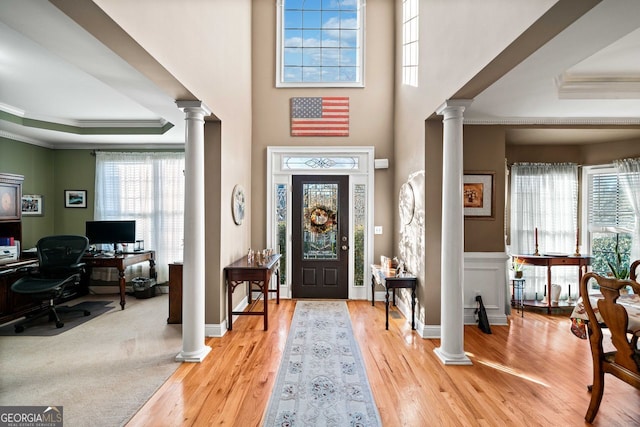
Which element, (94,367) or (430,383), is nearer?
(430,383)

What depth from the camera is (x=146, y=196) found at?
5.95 m

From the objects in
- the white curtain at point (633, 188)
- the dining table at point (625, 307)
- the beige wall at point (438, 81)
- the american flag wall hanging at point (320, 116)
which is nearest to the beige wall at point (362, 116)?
the american flag wall hanging at point (320, 116)

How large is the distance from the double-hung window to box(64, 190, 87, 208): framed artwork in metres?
4.19

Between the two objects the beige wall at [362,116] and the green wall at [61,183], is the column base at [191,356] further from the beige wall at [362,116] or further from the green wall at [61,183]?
the green wall at [61,183]

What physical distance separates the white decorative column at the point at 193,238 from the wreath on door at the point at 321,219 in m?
2.50

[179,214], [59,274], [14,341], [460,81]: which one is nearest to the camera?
[460,81]

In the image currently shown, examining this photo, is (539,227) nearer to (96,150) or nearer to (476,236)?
(476,236)

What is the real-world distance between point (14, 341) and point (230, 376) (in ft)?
8.97

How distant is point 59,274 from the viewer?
4641 millimetres

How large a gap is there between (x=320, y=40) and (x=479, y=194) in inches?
147

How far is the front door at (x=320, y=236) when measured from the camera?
18.3 feet

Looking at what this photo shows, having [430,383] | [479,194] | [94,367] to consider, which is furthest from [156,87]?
[479,194]

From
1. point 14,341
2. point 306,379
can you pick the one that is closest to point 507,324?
point 306,379

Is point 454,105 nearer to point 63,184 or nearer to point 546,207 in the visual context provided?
point 546,207
